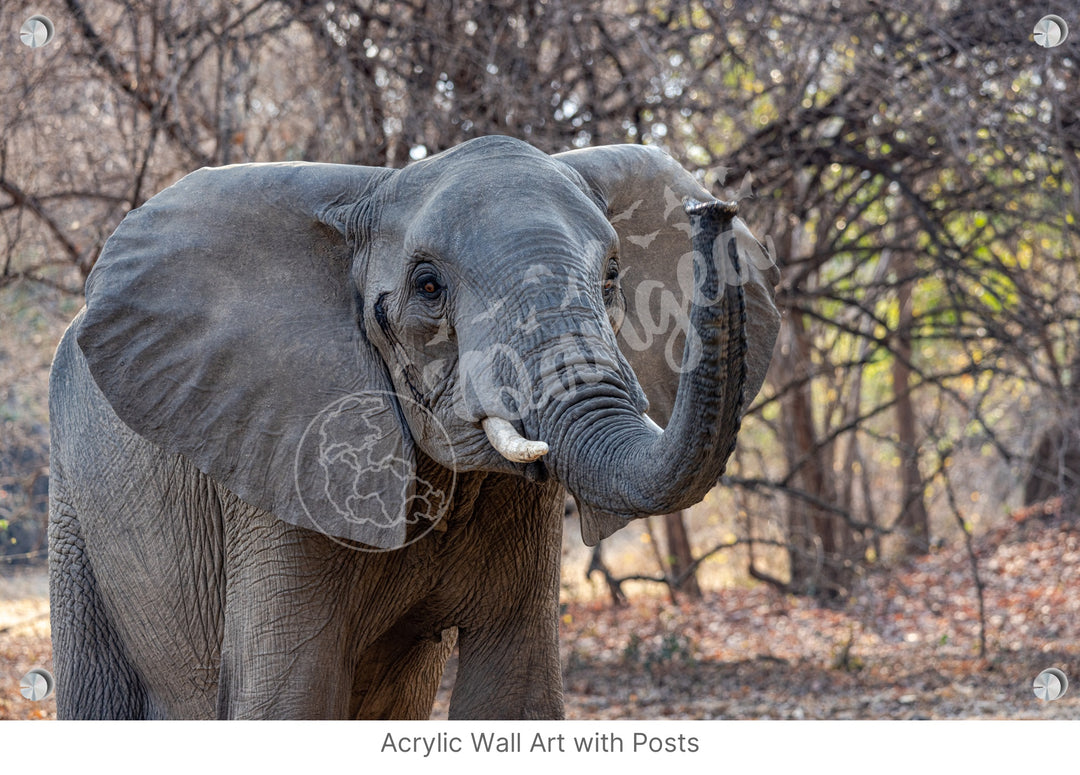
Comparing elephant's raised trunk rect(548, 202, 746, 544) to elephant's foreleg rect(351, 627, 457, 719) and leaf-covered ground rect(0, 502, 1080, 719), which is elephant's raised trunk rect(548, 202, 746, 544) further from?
leaf-covered ground rect(0, 502, 1080, 719)

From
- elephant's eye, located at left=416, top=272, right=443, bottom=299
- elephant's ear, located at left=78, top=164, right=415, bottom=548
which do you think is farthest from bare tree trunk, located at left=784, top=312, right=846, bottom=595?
elephant's eye, located at left=416, top=272, right=443, bottom=299

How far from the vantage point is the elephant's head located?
2.69 m

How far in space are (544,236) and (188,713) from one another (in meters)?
1.79

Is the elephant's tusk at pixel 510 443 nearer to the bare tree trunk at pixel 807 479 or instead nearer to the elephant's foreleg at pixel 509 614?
the elephant's foreleg at pixel 509 614

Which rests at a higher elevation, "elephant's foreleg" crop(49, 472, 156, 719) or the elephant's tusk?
the elephant's tusk

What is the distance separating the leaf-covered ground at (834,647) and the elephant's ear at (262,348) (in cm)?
301

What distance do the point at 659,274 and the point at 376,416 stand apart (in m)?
0.87

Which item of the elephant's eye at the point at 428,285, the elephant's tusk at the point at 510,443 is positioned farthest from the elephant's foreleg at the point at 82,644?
the elephant's tusk at the point at 510,443

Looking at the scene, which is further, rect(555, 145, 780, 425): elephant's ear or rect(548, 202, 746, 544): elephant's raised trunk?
rect(555, 145, 780, 425): elephant's ear

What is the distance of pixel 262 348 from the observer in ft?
10.2

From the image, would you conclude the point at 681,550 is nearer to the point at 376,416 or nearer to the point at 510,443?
the point at 376,416

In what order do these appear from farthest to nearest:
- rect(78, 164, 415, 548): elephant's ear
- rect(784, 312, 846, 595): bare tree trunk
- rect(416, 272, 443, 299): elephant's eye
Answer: rect(784, 312, 846, 595): bare tree trunk
rect(78, 164, 415, 548): elephant's ear
rect(416, 272, 443, 299): elephant's eye

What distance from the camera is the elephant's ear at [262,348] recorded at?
304 cm
